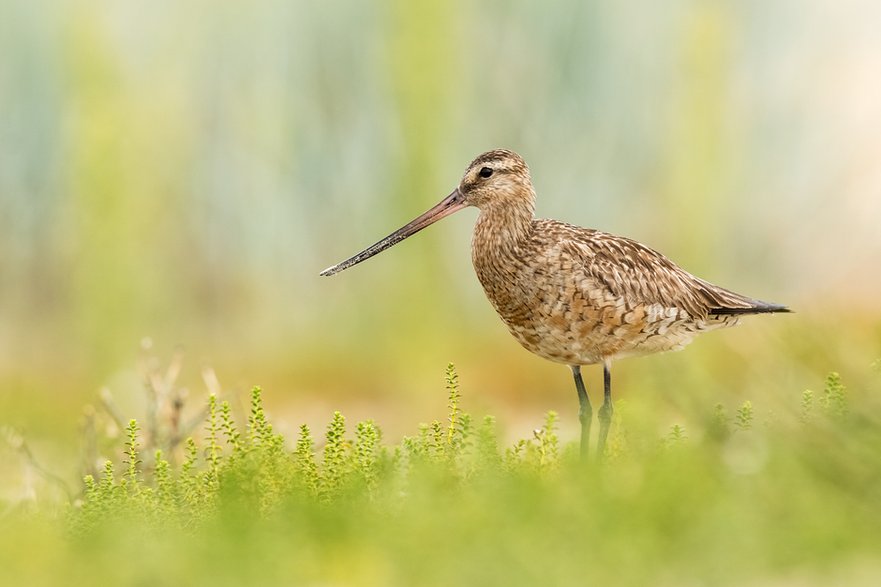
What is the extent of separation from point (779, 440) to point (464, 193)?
2.91 m

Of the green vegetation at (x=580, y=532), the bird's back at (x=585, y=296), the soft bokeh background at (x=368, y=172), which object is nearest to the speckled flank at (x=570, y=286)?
the bird's back at (x=585, y=296)

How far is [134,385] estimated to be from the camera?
34.6ft

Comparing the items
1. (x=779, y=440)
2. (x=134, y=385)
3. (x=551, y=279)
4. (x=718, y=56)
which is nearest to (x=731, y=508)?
(x=779, y=440)

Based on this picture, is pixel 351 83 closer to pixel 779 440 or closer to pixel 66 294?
pixel 66 294

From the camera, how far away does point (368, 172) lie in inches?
475

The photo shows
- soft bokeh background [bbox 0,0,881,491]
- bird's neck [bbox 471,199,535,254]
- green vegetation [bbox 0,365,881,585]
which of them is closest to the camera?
green vegetation [bbox 0,365,881,585]

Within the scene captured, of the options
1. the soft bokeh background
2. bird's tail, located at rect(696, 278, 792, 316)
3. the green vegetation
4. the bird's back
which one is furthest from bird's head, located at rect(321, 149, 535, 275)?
the soft bokeh background

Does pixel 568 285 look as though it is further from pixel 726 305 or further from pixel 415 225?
pixel 726 305

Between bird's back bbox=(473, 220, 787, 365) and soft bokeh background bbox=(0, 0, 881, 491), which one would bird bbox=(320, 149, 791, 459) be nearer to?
bird's back bbox=(473, 220, 787, 365)

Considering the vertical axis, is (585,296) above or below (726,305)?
below

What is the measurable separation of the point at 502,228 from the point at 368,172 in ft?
23.7

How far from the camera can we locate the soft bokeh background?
11.5m

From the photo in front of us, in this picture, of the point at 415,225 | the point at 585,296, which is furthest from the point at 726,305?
the point at 415,225

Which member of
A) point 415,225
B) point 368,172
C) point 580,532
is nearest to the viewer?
point 580,532
